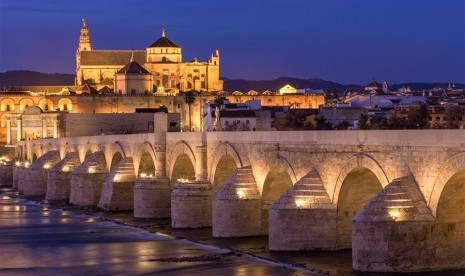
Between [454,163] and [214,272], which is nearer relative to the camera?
[454,163]

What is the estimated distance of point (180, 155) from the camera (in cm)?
3953

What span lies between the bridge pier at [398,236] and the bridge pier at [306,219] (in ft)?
12.6

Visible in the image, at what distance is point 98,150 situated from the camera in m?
52.3

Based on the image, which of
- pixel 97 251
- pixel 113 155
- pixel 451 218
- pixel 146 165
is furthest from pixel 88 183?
pixel 451 218

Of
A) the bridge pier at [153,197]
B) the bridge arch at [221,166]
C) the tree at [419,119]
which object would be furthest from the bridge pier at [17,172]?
the bridge arch at [221,166]

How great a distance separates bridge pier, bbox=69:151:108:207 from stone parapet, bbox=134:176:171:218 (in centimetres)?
825

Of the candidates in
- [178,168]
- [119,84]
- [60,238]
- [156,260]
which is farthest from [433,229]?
[119,84]

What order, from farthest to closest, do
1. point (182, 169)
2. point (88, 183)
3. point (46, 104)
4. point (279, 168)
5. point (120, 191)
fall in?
point (46, 104), point (88, 183), point (120, 191), point (182, 169), point (279, 168)

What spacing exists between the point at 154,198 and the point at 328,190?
14.3 m

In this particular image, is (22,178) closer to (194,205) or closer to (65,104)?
(194,205)

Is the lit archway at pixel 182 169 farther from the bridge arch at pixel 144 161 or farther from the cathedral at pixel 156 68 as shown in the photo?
the cathedral at pixel 156 68

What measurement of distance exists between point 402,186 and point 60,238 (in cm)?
1507

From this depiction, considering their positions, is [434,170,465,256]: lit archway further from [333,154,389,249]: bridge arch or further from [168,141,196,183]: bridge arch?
[168,141,196,183]: bridge arch

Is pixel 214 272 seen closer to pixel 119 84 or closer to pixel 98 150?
pixel 98 150
